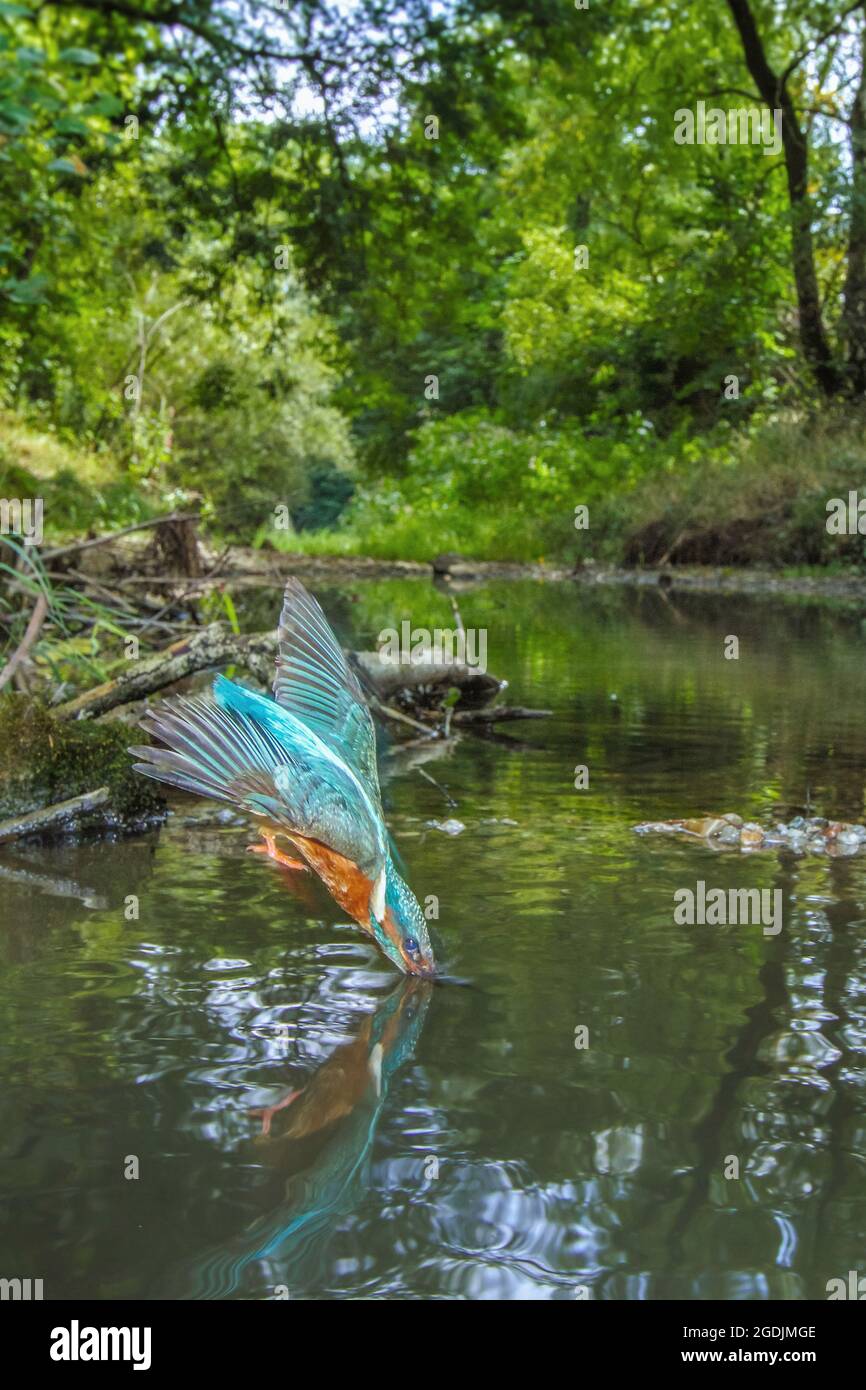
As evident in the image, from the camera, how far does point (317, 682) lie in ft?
10.5

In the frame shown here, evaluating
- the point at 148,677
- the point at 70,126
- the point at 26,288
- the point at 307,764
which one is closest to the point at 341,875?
the point at 307,764

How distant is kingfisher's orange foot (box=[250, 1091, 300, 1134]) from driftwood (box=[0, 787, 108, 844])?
8.24 feet

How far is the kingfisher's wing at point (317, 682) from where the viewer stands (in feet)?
10.4

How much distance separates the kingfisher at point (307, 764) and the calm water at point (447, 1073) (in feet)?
1.02

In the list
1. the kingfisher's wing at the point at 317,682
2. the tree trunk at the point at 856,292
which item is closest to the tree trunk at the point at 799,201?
the tree trunk at the point at 856,292

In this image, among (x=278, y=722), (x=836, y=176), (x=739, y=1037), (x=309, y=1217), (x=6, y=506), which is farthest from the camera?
(x=836, y=176)

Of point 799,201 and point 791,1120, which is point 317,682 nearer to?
point 791,1120

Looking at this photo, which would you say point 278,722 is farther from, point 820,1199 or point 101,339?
point 101,339

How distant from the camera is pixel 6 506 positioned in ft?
40.9

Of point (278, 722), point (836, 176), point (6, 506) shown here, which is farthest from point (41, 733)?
point (836, 176)

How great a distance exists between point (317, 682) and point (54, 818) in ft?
7.51

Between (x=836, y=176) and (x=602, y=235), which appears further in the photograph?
(x=602, y=235)

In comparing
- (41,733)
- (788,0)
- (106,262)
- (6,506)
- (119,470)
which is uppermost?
(788,0)
